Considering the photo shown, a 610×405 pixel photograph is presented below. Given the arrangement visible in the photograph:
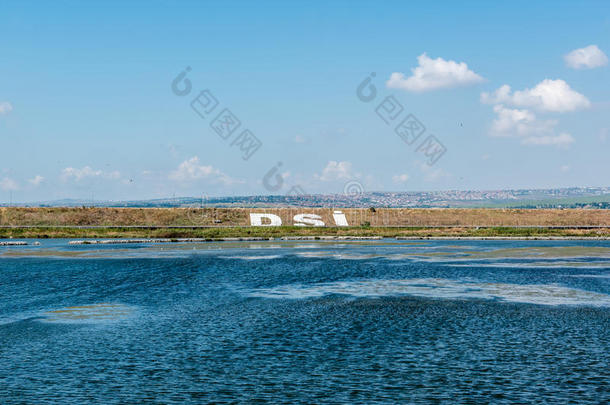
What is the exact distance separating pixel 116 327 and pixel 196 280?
1012 inches

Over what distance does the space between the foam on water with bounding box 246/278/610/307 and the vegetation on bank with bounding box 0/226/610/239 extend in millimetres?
→ 75998

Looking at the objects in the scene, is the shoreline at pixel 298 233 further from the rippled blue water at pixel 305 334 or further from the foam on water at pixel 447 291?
the foam on water at pixel 447 291

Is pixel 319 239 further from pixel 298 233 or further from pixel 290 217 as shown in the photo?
pixel 290 217

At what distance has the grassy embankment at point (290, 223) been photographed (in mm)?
139500

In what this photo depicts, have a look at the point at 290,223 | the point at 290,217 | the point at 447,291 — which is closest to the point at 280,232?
the point at 290,223

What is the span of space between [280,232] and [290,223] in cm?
2124

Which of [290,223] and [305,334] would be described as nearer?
[305,334]

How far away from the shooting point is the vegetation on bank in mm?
135750

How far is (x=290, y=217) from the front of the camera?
171500 millimetres

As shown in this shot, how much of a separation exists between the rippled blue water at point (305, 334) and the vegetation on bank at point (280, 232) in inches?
2441

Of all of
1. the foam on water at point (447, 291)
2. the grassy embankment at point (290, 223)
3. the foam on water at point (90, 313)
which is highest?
the grassy embankment at point (290, 223)

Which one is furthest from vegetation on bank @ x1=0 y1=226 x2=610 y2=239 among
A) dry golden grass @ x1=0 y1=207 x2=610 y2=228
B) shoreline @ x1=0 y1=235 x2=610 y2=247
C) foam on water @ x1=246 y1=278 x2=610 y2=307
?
foam on water @ x1=246 y1=278 x2=610 y2=307

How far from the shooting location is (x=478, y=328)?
38.1 metres

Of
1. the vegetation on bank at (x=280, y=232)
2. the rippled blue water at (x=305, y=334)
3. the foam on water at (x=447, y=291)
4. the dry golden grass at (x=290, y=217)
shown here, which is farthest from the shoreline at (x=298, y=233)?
the foam on water at (x=447, y=291)
